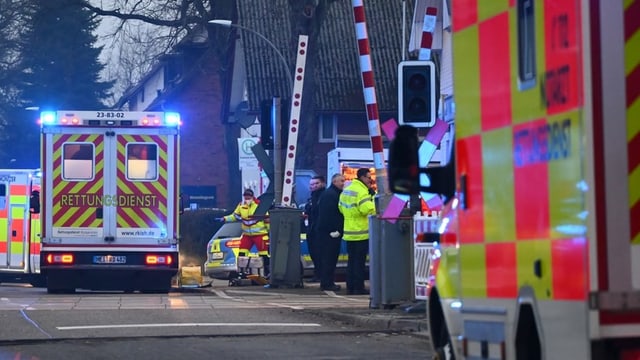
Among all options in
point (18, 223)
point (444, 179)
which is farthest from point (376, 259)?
point (18, 223)

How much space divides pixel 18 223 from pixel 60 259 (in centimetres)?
670

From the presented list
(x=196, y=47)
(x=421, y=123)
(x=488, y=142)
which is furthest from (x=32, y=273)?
(x=196, y=47)

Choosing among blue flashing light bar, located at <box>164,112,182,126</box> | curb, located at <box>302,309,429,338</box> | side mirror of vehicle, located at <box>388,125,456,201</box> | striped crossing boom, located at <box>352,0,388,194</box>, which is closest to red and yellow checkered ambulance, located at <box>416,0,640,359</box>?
side mirror of vehicle, located at <box>388,125,456,201</box>

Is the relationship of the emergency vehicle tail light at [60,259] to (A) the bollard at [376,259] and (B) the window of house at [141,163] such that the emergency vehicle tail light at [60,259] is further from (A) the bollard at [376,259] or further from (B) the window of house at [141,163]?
(A) the bollard at [376,259]

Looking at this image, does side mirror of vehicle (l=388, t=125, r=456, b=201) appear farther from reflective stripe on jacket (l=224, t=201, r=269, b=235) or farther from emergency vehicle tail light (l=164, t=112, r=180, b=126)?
reflective stripe on jacket (l=224, t=201, r=269, b=235)

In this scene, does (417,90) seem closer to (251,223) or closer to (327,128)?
(251,223)

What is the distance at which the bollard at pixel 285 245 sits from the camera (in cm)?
2334

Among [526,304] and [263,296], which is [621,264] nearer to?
[526,304]

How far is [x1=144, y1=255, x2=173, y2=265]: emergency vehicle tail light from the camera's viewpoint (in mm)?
22922

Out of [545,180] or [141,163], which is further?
[141,163]

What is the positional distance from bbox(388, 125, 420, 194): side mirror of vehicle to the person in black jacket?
14762mm

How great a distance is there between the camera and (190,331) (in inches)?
570

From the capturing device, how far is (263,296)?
21.2 m

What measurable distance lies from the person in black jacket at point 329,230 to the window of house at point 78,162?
382cm
